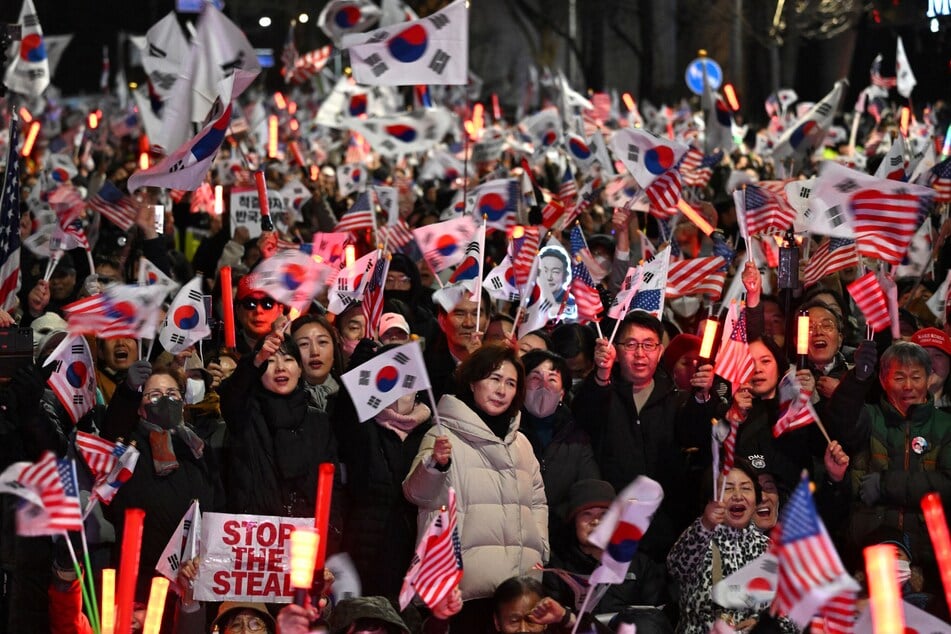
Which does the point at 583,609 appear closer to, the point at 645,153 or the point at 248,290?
the point at 248,290

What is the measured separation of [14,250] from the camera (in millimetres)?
8320

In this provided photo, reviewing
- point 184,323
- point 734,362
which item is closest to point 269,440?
point 184,323

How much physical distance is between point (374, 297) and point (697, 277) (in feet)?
6.36

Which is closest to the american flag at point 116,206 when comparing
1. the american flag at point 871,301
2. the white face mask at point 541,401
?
the white face mask at point 541,401

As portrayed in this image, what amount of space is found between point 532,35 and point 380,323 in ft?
119

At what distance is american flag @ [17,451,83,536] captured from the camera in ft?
17.5

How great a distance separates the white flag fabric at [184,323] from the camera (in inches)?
309

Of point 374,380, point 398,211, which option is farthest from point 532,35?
point 374,380

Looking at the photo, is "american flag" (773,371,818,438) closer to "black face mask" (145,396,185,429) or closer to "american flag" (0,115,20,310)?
"black face mask" (145,396,185,429)

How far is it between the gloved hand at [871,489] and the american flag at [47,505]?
333 centimetres

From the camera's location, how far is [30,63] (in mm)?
15719

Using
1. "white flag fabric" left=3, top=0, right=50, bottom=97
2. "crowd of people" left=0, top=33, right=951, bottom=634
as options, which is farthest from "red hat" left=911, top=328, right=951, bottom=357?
"white flag fabric" left=3, top=0, right=50, bottom=97

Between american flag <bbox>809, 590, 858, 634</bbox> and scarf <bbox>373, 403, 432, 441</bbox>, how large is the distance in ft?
7.20

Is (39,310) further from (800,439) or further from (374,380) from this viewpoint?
(800,439)
